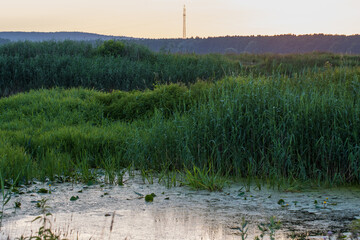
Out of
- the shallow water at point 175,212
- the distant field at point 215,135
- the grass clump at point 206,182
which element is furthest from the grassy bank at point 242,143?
the shallow water at point 175,212

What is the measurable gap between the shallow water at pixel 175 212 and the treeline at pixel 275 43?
45.3m

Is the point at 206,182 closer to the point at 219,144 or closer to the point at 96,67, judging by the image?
the point at 219,144

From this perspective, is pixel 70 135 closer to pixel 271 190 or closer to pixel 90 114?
pixel 90 114

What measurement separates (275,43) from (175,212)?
65.1 metres

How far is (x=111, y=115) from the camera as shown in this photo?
9969mm

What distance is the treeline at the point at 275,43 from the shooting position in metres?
55.7

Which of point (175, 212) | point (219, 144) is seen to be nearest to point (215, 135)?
point (219, 144)

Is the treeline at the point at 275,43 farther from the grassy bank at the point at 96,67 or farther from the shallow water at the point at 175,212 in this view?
the shallow water at the point at 175,212

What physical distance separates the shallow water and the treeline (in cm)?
4532

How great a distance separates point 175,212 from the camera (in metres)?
4.29

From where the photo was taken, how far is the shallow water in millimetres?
3689

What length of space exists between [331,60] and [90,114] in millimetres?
17176

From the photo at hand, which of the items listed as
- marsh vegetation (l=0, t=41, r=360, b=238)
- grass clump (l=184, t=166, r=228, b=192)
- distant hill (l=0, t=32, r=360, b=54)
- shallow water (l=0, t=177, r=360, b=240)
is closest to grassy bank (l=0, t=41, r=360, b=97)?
marsh vegetation (l=0, t=41, r=360, b=238)

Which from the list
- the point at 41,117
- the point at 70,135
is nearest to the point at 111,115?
the point at 41,117
